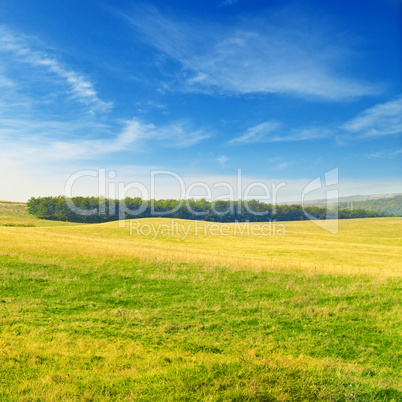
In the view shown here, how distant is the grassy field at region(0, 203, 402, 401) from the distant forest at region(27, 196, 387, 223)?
111645 millimetres

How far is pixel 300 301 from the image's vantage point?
1301 cm

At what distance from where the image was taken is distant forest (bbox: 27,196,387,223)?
124 metres

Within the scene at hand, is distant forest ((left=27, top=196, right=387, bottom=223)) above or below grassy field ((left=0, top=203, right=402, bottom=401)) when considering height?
above

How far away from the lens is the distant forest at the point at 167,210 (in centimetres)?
12438

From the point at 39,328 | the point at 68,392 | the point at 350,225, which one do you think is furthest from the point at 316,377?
the point at 350,225

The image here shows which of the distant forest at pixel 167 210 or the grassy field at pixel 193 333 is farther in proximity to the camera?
the distant forest at pixel 167 210

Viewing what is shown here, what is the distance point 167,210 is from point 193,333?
129 metres

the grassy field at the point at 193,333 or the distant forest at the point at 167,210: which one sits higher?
the distant forest at the point at 167,210

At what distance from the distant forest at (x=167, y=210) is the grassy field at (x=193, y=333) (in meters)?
112

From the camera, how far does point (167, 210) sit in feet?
451

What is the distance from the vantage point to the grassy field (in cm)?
604

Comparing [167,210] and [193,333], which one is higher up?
[167,210]

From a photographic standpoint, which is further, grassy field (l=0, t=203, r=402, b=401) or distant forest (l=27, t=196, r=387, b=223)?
distant forest (l=27, t=196, r=387, b=223)

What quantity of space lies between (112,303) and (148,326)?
349 centimetres
